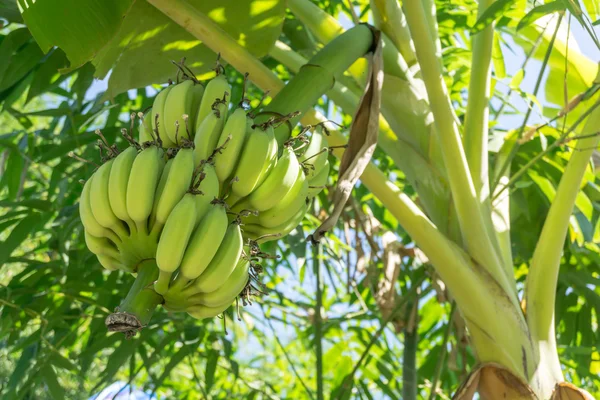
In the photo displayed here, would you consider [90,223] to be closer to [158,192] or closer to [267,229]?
[158,192]

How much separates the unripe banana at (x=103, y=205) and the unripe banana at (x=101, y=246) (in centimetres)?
3

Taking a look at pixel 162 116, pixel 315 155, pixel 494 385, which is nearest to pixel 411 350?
pixel 494 385

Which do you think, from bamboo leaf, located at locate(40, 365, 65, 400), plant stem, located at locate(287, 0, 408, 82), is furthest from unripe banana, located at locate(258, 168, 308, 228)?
bamboo leaf, located at locate(40, 365, 65, 400)

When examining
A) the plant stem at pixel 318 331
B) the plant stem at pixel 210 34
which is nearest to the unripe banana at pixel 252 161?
the plant stem at pixel 210 34

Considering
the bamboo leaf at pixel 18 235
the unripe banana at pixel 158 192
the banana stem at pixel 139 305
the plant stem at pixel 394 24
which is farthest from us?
the bamboo leaf at pixel 18 235

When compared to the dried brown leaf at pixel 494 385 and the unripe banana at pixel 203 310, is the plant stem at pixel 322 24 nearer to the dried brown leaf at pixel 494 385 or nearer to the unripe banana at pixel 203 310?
the dried brown leaf at pixel 494 385

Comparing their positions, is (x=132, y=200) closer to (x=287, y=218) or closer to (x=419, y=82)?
(x=287, y=218)

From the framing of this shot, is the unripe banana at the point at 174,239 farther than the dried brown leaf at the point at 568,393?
No

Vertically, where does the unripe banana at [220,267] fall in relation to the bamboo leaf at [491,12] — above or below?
below

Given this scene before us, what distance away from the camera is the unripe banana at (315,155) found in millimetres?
935

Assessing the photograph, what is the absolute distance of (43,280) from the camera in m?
1.85

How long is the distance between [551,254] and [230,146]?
2.30ft

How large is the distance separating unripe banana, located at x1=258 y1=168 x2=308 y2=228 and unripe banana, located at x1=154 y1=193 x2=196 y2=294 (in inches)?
5.5

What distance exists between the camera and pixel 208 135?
32.5 inches
